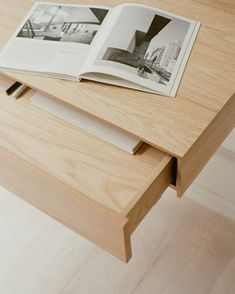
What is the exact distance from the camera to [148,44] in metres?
0.96

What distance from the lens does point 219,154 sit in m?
1.34

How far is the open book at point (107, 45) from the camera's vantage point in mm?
913

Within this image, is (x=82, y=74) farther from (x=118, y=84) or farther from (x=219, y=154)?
(x=219, y=154)

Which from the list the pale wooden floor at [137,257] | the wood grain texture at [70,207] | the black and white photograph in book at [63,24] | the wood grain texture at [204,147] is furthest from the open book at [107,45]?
the pale wooden floor at [137,257]

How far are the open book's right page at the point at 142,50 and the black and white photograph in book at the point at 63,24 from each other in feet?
0.12

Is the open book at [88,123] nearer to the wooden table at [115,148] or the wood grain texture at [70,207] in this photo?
the wooden table at [115,148]

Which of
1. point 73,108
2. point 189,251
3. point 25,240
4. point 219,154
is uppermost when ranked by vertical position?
point 219,154

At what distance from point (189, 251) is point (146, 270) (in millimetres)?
142

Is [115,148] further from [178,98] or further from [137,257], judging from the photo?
[137,257]

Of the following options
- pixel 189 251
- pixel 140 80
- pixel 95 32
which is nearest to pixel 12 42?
pixel 95 32

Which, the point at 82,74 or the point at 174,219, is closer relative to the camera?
the point at 82,74

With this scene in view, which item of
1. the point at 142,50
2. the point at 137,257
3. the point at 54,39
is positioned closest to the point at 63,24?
the point at 54,39

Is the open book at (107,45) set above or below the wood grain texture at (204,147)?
above

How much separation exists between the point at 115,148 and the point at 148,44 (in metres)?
0.25
